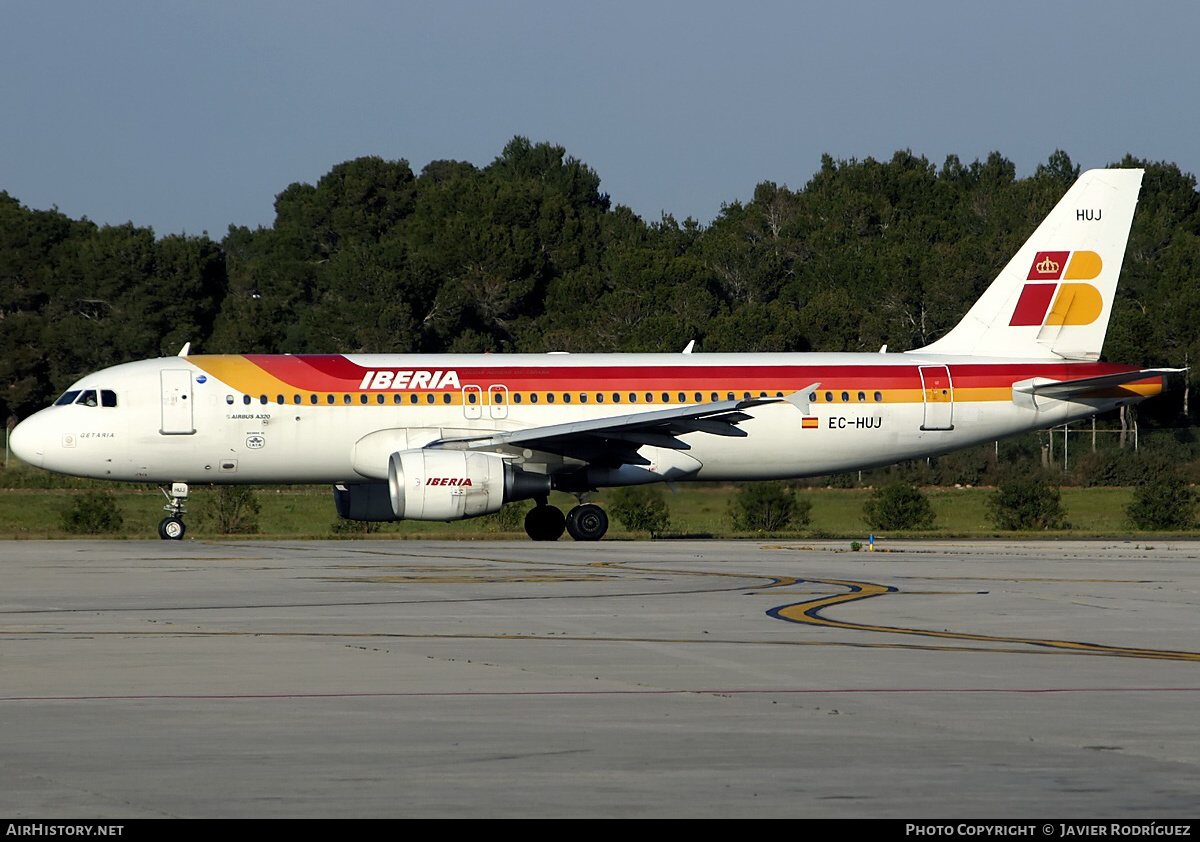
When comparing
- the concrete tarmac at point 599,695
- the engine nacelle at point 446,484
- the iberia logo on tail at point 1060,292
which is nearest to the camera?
the concrete tarmac at point 599,695

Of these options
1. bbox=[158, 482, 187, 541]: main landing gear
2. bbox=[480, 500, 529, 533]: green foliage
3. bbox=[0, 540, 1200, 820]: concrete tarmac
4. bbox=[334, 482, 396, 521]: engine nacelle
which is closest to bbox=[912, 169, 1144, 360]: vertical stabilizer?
bbox=[480, 500, 529, 533]: green foliage

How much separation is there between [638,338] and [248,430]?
38.3m

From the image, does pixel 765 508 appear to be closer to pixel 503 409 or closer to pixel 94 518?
pixel 503 409

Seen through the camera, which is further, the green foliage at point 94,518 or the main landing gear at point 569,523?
the green foliage at point 94,518

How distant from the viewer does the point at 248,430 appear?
29141 millimetres

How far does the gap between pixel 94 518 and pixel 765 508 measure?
1417 centimetres

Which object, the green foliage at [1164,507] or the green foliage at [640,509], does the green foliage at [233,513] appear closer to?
the green foliage at [640,509]

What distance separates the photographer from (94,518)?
116 ft

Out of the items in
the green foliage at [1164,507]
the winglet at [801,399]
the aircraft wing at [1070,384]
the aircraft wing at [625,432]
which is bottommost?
the green foliage at [1164,507]

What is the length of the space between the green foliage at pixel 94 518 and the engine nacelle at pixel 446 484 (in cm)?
995

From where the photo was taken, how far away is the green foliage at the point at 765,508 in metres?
33.5

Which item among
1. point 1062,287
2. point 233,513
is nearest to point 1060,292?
point 1062,287

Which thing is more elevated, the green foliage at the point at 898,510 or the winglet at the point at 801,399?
the winglet at the point at 801,399

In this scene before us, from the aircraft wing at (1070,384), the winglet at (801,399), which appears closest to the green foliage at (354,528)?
the winglet at (801,399)
